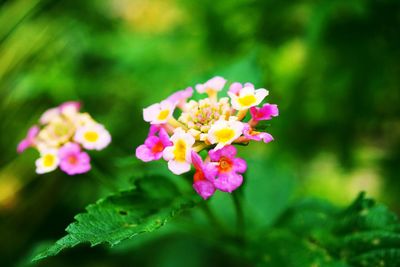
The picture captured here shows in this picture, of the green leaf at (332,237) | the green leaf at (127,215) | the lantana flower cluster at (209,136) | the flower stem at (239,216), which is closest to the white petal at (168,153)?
the lantana flower cluster at (209,136)

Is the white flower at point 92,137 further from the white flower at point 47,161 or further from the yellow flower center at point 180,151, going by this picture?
the yellow flower center at point 180,151

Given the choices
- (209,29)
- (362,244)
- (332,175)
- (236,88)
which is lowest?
(362,244)

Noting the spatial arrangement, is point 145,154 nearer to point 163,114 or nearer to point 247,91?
point 163,114

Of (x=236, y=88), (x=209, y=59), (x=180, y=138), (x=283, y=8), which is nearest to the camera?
(x=180, y=138)

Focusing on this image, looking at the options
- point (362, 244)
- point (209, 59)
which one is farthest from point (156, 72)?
point (362, 244)

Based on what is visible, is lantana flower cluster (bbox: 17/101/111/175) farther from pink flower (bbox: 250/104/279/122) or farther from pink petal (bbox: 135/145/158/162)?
pink flower (bbox: 250/104/279/122)

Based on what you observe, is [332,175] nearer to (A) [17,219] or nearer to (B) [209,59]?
(B) [209,59]

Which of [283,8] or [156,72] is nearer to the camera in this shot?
[283,8]

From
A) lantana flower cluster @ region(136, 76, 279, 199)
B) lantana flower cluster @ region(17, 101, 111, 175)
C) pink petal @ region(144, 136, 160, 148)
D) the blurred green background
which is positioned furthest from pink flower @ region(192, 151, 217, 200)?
the blurred green background
